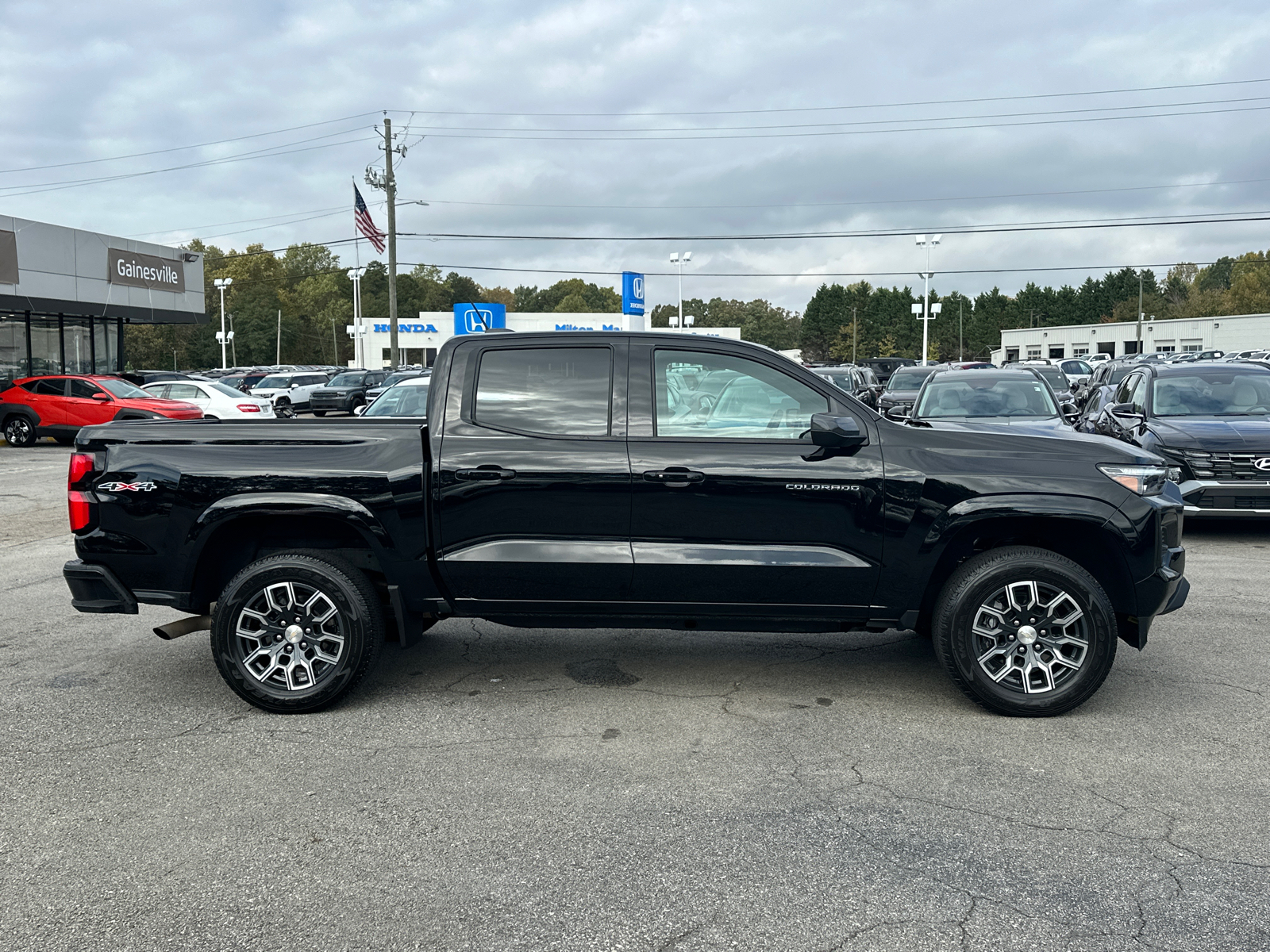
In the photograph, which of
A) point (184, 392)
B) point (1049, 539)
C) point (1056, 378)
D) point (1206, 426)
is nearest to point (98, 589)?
point (1049, 539)

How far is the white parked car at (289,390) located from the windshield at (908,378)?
19725 mm

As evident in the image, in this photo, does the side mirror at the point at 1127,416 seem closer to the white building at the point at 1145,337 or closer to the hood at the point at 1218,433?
the hood at the point at 1218,433

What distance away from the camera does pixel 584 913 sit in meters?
3.35

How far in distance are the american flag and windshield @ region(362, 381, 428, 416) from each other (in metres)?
30.0

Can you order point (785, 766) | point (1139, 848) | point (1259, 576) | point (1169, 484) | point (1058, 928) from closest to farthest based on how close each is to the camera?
point (1058, 928) → point (1139, 848) → point (785, 766) → point (1169, 484) → point (1259, 576)

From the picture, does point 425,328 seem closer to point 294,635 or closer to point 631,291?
point 631,291

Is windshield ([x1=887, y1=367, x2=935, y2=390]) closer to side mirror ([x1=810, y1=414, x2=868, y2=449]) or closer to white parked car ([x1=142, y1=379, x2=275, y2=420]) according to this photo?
white parked car ([x1=142, y1=379, x2=275, y2=420])

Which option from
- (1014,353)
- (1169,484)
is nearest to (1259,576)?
(1169,484)

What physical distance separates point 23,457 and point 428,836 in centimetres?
2168

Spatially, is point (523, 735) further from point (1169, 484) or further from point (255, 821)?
point (1169, 484)

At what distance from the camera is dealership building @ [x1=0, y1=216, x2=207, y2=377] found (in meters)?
27.1

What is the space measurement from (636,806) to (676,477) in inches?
65.5

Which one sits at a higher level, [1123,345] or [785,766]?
[1123,345]

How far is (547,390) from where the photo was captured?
5.42m
